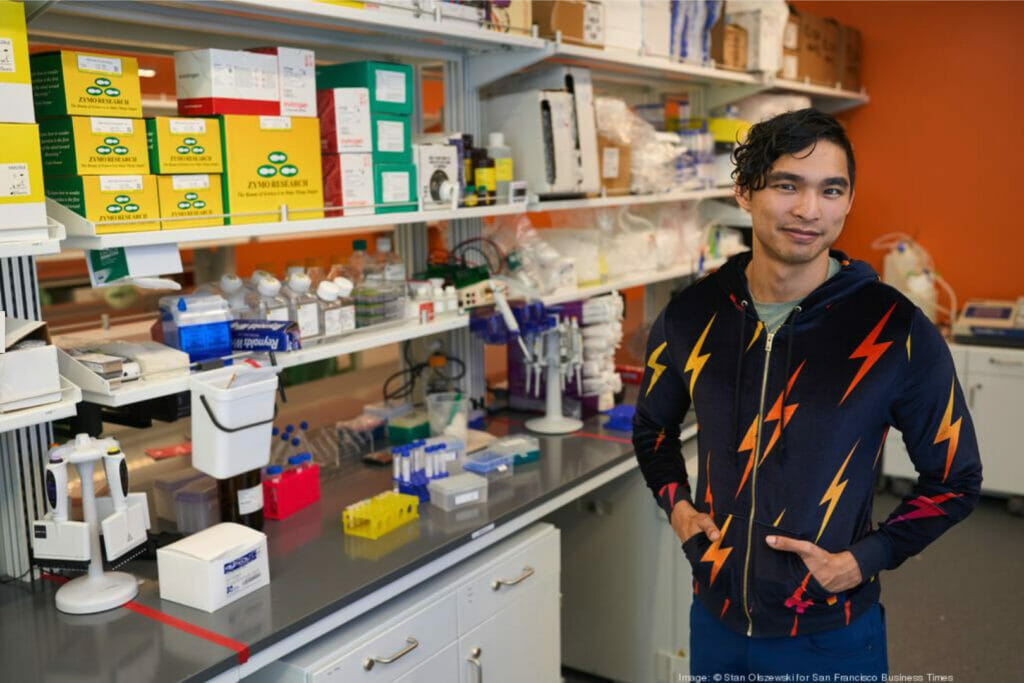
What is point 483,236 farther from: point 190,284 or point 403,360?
point 190,284

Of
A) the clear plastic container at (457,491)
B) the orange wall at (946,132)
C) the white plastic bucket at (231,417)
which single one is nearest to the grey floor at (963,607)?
the clear plastic container at (457,491)

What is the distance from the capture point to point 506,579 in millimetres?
2285

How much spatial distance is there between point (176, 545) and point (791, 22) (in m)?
3.72

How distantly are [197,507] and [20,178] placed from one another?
2.78 ft

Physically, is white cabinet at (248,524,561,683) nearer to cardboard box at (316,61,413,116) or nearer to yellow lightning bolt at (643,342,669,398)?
yellow lightning bolt at (643,342,669,398)

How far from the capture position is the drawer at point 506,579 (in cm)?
Answer: 218

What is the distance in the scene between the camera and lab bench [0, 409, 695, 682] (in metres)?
1.62

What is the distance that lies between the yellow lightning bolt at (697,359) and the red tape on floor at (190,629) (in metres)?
0.96

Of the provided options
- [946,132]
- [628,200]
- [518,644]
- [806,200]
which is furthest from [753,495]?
[946,132]

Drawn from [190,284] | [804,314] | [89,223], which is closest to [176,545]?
[89,223]

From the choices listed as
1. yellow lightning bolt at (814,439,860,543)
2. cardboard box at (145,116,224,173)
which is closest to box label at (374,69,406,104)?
cardboard box at (145,116,224,173)

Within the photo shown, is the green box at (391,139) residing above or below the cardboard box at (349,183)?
above

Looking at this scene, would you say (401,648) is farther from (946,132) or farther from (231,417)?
(946,132)

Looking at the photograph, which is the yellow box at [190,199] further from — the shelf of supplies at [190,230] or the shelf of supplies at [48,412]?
the shelf of supplies at [48,412]
